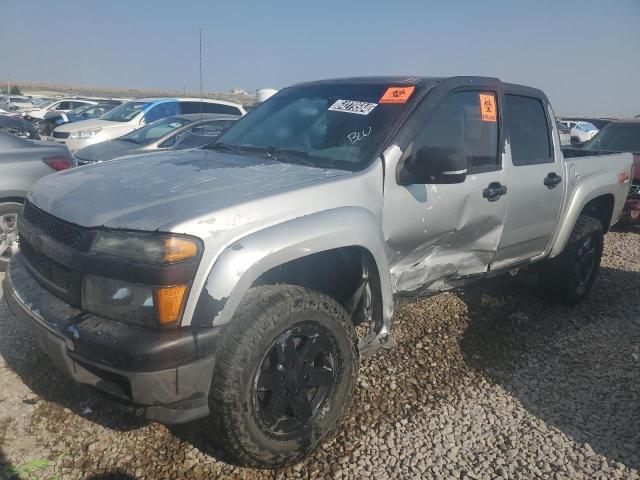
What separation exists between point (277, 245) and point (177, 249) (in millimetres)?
410

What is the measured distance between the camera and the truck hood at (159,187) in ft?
6.64

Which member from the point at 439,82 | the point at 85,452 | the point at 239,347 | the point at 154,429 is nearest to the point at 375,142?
the point at 439,82

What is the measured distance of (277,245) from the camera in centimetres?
207

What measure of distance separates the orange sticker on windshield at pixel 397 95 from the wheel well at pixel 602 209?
2546 mm

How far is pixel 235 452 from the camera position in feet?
7.09

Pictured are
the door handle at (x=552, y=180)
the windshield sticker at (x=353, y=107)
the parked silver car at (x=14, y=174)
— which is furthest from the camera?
the parked silver car at (x=14, y=174)

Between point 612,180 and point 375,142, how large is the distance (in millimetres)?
2889

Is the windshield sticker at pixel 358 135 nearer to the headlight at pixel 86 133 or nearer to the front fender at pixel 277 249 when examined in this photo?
the front fender at pixel 277 249

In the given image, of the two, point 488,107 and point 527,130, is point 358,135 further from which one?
point 527,130

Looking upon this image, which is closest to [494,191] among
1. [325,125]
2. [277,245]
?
[325,125]

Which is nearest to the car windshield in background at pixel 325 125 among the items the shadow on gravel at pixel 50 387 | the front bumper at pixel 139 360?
the front bumper at pixel 139 360

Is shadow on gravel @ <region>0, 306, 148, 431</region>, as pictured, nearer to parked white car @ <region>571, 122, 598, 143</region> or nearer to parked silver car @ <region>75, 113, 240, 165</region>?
parked silver car @ <region>75, 113, 240, 165</region>

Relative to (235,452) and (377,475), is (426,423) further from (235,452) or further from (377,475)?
(235,452)

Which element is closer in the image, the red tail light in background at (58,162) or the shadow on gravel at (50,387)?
the shadow on gravel at (50,387)
